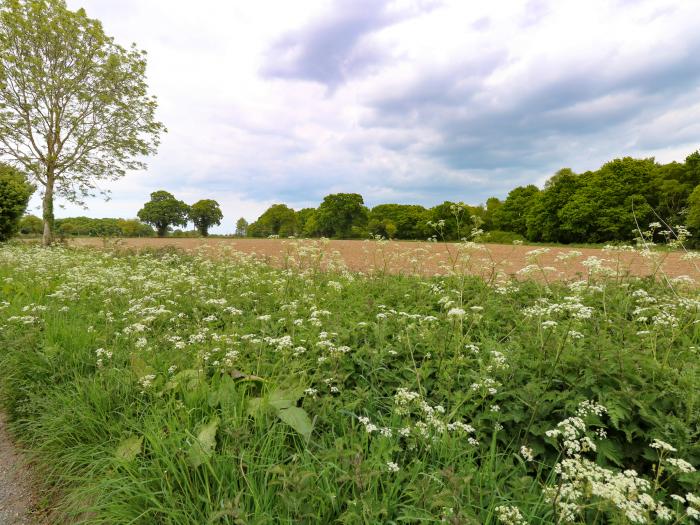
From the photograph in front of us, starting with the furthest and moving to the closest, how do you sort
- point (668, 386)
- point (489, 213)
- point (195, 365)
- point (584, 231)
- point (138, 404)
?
point (489, 213)
point (584, 231)
point (195, 365)
point (138, 404)
point (668, 386)

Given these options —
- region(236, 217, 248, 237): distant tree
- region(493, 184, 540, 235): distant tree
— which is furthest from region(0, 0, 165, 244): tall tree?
region(236, 217, 248, 237): distant tree

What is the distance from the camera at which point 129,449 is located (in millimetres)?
2680

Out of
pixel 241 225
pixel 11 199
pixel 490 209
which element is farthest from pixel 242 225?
pixel 11 199

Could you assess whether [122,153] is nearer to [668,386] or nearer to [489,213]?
[668,386]

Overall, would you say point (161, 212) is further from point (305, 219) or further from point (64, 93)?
point (64, 93)

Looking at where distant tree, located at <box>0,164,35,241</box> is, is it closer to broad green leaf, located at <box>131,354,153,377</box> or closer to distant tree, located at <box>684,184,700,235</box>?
broad green leaf, located at <box>131,354,153,377</box>

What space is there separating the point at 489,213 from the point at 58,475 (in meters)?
81.0

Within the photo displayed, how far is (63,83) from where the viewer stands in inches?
879

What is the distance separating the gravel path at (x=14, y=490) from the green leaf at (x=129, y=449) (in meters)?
0.77

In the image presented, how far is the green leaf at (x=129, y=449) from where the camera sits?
2605 mm

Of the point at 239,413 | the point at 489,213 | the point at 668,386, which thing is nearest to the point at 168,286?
the point at 239,413

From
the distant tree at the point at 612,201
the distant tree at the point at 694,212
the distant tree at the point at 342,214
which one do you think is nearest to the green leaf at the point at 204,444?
the distant tree at the point at 694,212

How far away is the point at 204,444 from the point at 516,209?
2807 inches

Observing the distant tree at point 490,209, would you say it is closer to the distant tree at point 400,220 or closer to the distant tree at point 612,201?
Answer: the distant tree at point 400,220
